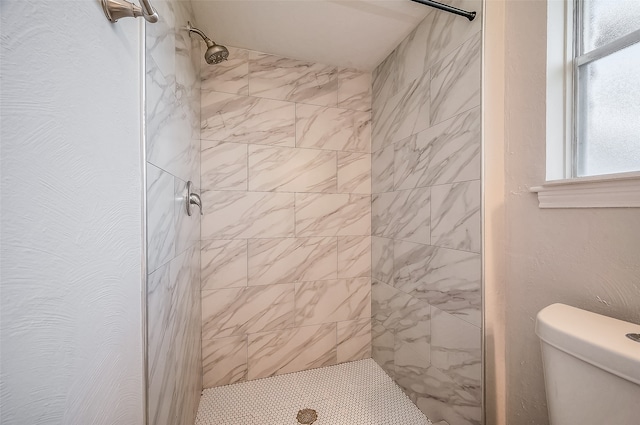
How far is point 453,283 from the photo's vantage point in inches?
44.3

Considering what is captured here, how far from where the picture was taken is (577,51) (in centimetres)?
87

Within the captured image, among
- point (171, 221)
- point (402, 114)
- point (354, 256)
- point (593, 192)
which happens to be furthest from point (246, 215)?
point (593, 192)

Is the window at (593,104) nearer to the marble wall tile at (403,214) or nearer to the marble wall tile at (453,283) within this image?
the marble wall tile at (453,283)

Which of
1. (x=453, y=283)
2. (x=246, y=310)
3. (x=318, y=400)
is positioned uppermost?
(x=453, y=283)

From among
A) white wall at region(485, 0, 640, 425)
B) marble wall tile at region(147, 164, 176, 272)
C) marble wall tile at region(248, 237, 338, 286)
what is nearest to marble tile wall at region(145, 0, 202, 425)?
marble wall tile at region(147, 164, 176, 272)

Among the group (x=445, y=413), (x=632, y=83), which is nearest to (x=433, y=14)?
(x=632, y=83)

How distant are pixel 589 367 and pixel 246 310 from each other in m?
1.53

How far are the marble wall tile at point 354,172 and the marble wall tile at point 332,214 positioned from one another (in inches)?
2.3

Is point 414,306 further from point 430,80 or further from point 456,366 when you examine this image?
point 430,80

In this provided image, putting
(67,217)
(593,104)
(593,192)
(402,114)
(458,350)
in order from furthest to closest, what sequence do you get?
(402,114) < (458,350) < (593,104) < (593,192) < (67,217)

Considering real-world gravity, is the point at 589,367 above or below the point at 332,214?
below

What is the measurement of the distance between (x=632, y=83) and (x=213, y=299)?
6.65 ft

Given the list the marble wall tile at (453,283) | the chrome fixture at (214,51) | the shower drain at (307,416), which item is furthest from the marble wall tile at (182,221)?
the marble wall tile at (453,283)

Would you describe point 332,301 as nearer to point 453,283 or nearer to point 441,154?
point 453,283
